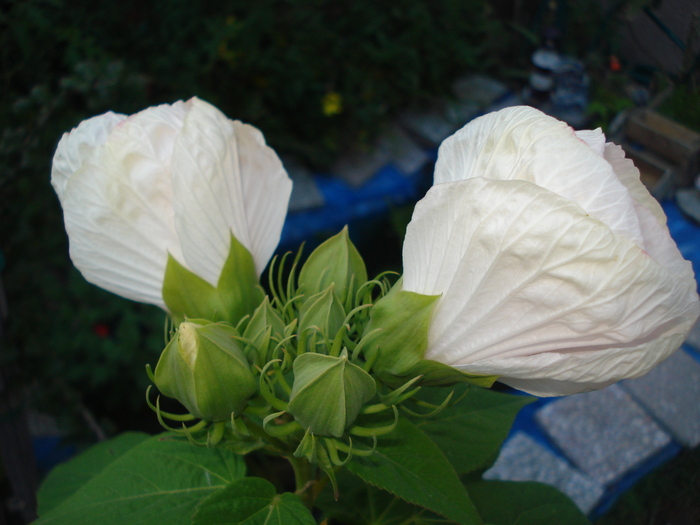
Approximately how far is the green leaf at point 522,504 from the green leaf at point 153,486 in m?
0.31

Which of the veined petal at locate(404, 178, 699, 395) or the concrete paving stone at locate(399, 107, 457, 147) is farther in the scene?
the concrete paving stone at locate(399, 107, 457, 147)

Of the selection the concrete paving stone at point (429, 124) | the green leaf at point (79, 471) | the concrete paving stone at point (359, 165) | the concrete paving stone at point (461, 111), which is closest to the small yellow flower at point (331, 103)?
the concrete paving stone at point (359, 165)

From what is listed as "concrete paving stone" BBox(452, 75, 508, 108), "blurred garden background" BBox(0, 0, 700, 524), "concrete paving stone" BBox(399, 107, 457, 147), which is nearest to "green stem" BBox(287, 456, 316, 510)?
"blurred garden background" BBox(0, 0, 700, 524)

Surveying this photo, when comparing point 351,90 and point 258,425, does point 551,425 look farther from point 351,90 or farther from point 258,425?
point 351,90

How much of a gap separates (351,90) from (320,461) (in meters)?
2.20

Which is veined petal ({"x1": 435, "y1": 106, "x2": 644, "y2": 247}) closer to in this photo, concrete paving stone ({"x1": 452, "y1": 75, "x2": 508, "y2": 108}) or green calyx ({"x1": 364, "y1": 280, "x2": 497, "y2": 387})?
green calyx ({"x1": 364, "y1": 280, "x2": 497, "y2": 387})

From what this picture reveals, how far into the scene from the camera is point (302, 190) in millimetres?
2455

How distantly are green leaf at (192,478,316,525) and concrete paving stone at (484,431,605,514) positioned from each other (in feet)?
2.48

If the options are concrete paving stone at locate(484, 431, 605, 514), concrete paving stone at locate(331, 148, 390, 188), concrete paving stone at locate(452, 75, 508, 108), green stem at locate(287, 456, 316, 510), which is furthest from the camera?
concrete paving stone at locate(452, 75, 508, 108)

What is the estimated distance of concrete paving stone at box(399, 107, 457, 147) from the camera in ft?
8.59

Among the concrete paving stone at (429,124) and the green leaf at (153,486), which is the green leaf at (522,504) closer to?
the green leaf at (153,486)

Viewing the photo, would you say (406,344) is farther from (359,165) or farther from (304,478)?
(359,165)

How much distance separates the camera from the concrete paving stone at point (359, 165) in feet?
8.38

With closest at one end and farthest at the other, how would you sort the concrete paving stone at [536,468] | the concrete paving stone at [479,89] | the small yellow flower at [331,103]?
the concrete paving stone at [536,468] → the small yellow flower at [331,103] → the concrete paving stone at [479,89]
